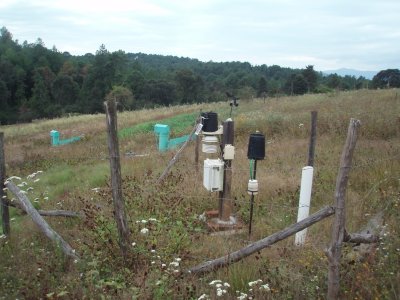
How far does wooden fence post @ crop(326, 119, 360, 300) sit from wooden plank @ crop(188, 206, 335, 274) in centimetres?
13

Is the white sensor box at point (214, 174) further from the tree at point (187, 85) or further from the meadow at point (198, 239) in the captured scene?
the tree at point (187, 85)

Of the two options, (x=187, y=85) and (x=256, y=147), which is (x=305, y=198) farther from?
(x=187, y=85)

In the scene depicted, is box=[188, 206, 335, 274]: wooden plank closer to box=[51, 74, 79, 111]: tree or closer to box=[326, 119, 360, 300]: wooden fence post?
box=[326, 119, 360, 300]: wooden fence post

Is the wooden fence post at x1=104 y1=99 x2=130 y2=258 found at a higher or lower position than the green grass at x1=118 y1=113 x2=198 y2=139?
higher

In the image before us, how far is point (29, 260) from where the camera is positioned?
16.8ft

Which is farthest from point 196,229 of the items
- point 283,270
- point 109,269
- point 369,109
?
point 369,109

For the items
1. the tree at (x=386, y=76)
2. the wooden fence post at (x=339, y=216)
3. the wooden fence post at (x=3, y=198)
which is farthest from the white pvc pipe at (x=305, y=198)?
the tree at (x=386, y=76)

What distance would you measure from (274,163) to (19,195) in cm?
557

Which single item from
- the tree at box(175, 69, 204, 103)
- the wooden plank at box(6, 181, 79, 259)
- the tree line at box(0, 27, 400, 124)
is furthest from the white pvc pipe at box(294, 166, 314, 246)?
the tree at box(175, 69, 204, 103)

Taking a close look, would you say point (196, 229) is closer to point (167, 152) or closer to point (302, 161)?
point (302, 161)

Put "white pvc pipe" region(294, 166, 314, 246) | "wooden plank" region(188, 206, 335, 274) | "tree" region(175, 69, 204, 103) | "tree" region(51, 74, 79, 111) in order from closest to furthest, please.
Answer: "wooden plank" region(188, 206, 335, 274) < "white pvc pipe" region(294, 166, 314, 246) < "tree" region(51, 74, 79, 111) < "tree" region(175, 69, 204, 103)

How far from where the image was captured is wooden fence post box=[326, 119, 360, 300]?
11.1ft

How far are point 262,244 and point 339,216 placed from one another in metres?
0.85

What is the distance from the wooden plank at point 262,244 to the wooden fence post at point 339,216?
128 millimetres
